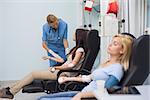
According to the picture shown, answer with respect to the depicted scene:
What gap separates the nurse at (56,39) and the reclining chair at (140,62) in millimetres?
2143

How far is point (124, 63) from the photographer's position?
2.31 metres

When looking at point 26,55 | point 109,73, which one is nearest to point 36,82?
point 109,73

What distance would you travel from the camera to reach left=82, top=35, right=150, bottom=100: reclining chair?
2092 mm

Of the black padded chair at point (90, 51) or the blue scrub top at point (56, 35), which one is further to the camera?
the blue scrub top at point (56, 35)

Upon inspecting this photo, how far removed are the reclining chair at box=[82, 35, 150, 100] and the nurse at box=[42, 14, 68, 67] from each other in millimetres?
2143

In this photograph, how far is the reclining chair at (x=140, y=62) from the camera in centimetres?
209

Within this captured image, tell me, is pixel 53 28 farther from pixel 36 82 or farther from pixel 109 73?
pixel 109 73

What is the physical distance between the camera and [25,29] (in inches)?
199

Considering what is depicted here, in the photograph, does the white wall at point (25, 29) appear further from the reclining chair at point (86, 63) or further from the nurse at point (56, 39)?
the reclining chair at point (86, 63)

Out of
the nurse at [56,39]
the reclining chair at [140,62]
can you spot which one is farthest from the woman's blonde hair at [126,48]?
the nurse at [56,39]

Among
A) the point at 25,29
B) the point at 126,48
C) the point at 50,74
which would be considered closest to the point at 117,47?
the point at 126,48

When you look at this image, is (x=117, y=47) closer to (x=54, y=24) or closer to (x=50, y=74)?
(x=50, y=74)

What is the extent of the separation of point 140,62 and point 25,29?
3277 millimetres

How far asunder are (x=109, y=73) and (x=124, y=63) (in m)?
0.14
